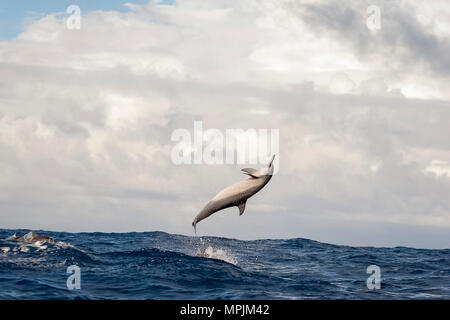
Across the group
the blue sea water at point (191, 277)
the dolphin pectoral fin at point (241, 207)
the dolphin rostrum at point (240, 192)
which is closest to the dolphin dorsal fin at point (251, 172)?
the dolphin rostrum at point (240, 192)

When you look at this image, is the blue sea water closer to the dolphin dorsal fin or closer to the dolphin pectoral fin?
the dolphin pectoral fin

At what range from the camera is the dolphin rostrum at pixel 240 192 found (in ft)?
66.1

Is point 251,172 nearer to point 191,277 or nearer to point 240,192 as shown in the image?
point 240,192

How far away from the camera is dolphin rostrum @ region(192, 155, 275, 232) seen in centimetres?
2016

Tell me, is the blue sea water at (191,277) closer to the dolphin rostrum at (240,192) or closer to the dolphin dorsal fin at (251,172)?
the dolphin rostrum at (240,192)

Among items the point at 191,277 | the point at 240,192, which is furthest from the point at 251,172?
the point at 191,277

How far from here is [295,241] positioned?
1887 inches

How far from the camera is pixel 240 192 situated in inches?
808

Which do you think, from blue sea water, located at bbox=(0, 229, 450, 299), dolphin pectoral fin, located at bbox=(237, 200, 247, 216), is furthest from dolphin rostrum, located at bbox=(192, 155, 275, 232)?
blue sea water, located at bbox=(0, 229, 450, 299)
